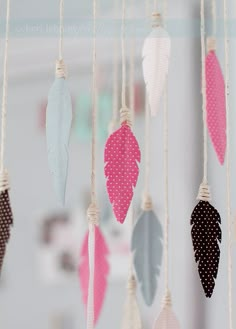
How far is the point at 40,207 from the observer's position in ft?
5.89

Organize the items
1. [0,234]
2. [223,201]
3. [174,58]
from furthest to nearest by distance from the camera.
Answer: [174,58] < [223,201] < [0,234]

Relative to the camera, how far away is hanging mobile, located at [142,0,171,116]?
662 mm

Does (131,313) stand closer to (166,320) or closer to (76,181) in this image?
(166,320)

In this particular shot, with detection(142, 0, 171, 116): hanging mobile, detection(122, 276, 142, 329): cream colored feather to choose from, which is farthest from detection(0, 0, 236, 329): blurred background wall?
detection(142, 0, 171, 116): hanging mobile

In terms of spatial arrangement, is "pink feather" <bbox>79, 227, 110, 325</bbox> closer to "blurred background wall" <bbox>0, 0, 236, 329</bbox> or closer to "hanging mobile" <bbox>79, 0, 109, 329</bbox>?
"hanging mobile" <bbox>79, 0, 109, 329</bbox>

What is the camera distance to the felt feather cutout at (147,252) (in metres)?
0.78

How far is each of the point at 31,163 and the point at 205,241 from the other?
1.25 m

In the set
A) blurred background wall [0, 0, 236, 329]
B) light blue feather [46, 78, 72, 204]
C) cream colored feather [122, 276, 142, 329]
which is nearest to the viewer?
light blue feather [46, 78, 72, 204]

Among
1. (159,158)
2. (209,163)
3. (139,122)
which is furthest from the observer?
(139,122)

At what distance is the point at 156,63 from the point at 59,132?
0.13m

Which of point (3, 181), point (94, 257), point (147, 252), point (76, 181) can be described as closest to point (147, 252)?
point (147, 252)

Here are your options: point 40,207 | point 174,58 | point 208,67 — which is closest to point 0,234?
point 208,67

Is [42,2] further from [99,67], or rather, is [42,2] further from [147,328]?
[147,328]

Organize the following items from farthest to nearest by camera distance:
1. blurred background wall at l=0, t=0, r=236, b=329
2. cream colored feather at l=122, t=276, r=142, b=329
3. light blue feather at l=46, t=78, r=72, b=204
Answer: blurred background wall at l=0, t=0, r=236, b=329, cream colored feather at l=122, t=276, r=142, b=329, light blue feather at l=46, t=78, r=72, b=204
